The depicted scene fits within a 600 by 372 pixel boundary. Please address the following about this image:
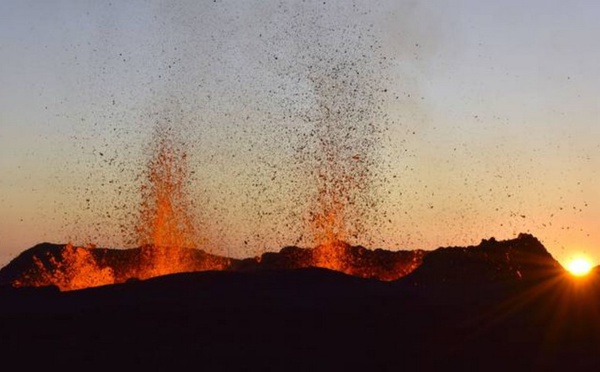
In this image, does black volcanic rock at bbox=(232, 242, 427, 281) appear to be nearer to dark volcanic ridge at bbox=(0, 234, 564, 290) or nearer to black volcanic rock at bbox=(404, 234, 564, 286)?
dark volcanic ridge at bbox=(0, 234, 564, 290)

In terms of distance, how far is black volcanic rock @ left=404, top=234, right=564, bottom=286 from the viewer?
6656cm

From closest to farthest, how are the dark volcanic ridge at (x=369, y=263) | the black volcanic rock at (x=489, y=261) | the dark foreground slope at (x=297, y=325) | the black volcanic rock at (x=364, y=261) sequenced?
the dark foreground slope at (x=297, y=325) → the dark volcanic ridge at (x=369, y=263) → the black volcanic rock at (x=489, y=261) → the black volcanic rock at (x=364, y=261)

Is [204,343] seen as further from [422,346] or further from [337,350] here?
[422,346]

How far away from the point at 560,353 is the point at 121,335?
16.6m

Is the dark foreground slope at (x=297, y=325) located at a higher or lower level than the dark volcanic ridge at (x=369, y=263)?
lower

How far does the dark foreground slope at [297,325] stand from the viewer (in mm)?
35781

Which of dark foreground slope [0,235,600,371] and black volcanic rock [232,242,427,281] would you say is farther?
black volcanic rock [232,242,427,281]

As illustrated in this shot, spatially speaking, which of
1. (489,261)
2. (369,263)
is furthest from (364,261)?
(489,261)

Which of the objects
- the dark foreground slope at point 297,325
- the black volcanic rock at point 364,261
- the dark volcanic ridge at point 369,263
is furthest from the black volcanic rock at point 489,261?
the dark foreground slope at point 297,325

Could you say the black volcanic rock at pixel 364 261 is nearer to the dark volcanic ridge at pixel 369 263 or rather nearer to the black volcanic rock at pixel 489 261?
the dark volcanic ridge at pixel 369 263

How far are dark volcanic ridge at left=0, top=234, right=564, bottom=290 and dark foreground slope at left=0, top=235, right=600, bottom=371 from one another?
627 centimetres

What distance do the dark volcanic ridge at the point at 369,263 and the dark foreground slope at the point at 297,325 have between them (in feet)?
20.6

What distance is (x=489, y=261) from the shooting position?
71.0 meters

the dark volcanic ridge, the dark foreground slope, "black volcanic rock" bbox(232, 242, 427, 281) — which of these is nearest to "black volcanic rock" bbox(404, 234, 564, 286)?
the dark volcanic ridge
